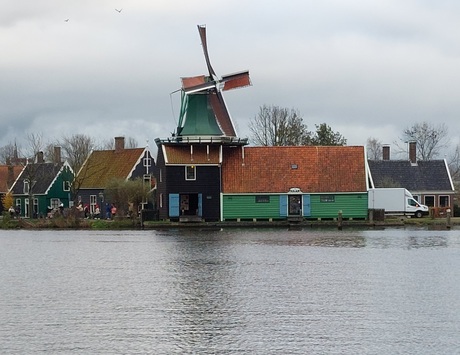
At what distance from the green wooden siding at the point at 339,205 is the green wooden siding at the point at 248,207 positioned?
7.77ft

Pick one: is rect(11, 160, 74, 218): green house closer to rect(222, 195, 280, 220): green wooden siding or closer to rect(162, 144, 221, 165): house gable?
rect(162, 144, 221, 165): house gable

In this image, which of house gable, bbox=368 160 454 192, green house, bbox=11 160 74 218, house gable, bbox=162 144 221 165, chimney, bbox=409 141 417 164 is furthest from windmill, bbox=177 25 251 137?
green house, bbox=11 160 74 218

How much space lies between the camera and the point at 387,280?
2527 centimetres

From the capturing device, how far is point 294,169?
56.6 m

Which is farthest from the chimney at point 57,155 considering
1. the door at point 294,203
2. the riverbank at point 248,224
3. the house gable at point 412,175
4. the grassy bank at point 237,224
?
the door at point 294,203

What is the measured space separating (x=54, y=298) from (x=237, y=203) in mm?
33637

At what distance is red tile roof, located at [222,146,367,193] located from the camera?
2184 inches

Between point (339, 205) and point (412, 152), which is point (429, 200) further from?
point (339, 205)

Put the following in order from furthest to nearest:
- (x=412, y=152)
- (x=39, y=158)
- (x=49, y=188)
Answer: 1. (x=39, y=158)
2. (x=49, y=188)
3. (x=412, y=152)

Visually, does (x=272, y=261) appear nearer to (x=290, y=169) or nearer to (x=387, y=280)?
(x=387, y=280)

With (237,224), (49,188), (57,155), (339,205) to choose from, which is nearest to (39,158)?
(57,155)

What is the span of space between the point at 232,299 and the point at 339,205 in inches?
1352

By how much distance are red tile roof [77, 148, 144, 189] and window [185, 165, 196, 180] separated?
11732mm

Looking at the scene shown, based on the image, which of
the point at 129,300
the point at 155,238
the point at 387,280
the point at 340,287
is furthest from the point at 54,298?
the point at 155,238
